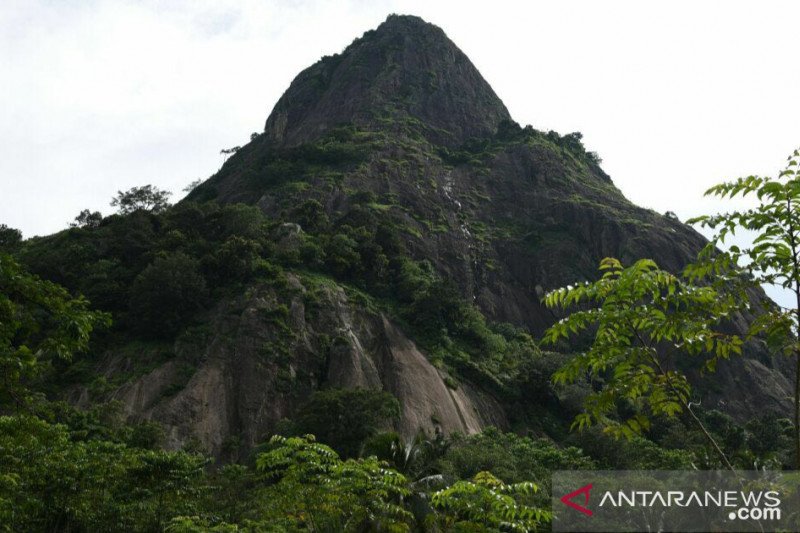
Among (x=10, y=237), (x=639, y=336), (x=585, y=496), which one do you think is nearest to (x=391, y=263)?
(x=10, y=237)

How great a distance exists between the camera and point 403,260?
59531mm

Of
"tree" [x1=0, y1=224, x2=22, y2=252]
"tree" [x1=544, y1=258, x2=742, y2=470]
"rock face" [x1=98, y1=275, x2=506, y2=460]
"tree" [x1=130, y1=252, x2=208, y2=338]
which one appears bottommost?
"tree" [x1=544, y1=258, x2=742, y2=470]

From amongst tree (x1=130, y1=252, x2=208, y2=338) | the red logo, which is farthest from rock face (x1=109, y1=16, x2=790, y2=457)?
the red logo

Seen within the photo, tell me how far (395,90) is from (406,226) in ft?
143

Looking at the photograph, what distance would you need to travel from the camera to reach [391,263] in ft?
195

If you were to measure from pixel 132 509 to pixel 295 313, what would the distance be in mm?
28691

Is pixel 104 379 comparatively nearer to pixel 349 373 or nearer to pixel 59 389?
pixel 59 389

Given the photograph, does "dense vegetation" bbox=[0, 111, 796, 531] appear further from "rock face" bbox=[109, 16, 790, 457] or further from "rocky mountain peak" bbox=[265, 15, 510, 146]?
"rocky mountain peak" bbox=[265, 15, 510, 146]

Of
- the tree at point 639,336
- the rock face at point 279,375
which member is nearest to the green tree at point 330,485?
the tree at point 639,336

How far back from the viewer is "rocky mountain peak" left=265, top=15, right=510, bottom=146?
101 m

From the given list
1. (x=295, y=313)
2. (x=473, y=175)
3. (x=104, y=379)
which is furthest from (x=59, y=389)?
(x=473, y=175)

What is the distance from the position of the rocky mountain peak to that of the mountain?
51 cm

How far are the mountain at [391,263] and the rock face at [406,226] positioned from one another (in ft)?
0.64

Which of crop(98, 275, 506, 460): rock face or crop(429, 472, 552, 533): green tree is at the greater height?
crop(98, 275, 506, 460): rock face
